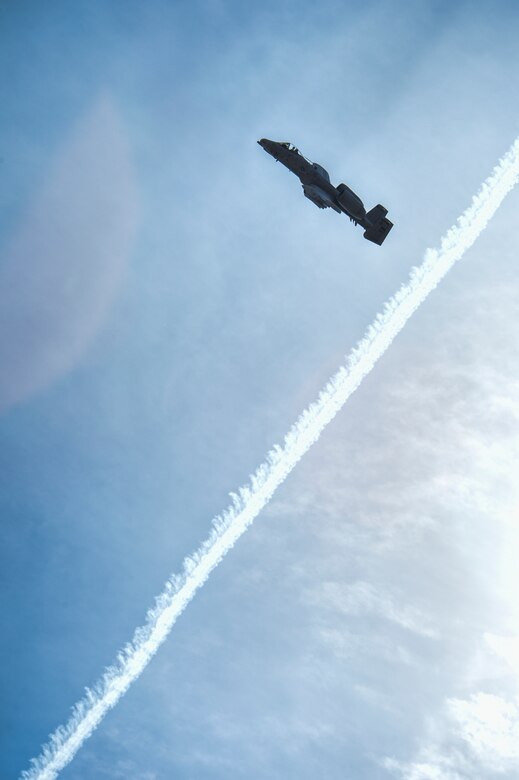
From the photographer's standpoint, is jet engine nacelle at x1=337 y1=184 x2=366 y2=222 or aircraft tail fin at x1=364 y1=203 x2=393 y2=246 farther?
aircraft tail fin at x1=364 y1=203 x2=393 y2=246

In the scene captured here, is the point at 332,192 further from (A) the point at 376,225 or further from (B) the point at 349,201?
(A) the point at 376,225

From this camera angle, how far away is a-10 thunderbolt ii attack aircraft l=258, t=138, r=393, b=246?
9019cm

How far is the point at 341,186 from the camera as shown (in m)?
90.7

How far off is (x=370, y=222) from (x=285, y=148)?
17.4 metres

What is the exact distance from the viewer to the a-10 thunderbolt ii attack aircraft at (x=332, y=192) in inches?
3551

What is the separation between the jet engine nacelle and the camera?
90688 millimetres

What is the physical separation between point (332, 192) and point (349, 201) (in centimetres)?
297

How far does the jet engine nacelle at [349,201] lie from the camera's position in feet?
298

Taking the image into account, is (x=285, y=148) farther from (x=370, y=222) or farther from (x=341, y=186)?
(x=370, y=222)

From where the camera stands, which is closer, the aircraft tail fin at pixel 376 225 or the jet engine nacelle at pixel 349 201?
the jet engine nacelle at pixel 349 201

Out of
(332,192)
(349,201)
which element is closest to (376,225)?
(349,201)

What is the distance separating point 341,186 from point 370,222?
718 centimetres

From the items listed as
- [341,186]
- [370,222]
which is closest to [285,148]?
[341,186]

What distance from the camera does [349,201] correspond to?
90.8m
